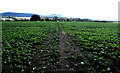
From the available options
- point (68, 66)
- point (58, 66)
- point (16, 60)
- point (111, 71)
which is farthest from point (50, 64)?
point (111, 71)

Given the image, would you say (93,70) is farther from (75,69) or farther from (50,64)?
(50,64)

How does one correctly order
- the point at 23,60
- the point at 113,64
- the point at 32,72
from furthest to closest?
1. the point at 23,60
2. the point at 113,64
3. the point at 32,72

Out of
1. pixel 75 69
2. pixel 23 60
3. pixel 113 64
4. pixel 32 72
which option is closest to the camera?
pixel 32 72

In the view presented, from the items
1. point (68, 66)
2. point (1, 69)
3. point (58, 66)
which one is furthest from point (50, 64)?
point (1, 69)

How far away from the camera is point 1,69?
22.3 feet

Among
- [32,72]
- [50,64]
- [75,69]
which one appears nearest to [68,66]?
[75,69]

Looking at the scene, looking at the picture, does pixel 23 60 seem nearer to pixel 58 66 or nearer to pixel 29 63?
pixel 29 63

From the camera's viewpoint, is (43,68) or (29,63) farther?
(29,63)

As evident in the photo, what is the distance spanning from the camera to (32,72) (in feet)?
21.9

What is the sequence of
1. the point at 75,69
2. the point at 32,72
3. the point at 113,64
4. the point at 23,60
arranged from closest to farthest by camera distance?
the point at 32,72 → the point at 75,69 → the point at 113,64 → the point at 23,60

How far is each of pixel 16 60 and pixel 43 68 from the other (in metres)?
2.36

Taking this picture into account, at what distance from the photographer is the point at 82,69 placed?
7062 millimetres

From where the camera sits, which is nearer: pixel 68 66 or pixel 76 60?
pixel 68 66

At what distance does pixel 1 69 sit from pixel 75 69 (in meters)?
4.81
